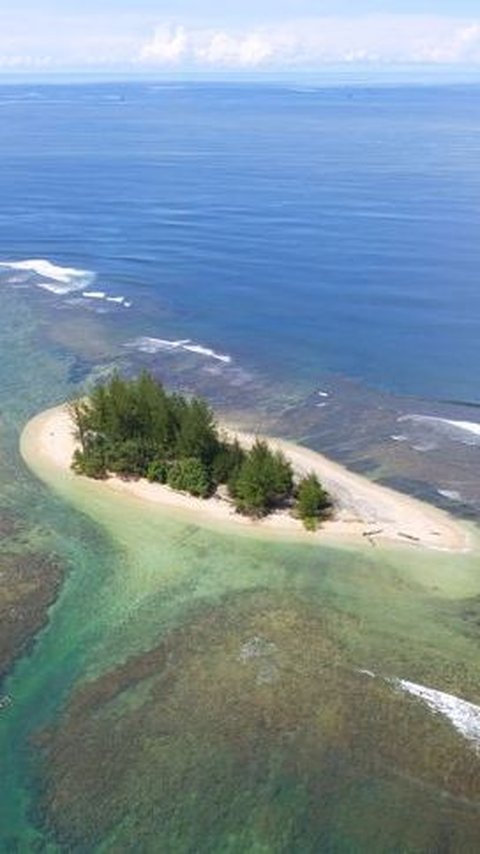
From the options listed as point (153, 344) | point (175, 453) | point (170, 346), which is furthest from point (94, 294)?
point (175, 453)

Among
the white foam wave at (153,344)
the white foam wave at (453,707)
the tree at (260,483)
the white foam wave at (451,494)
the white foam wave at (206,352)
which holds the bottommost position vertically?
the white foam wave at (453,707)

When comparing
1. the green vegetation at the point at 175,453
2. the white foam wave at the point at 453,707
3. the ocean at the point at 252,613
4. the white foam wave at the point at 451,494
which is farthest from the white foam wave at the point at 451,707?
the white foam wave at the point at 451,494

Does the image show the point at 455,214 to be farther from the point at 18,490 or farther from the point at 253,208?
the point at 18,490

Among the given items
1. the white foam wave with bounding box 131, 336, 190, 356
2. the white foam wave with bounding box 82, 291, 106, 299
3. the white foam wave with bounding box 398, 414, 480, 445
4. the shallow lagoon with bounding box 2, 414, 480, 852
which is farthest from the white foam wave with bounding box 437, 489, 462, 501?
the white foam wave with bounding box 82, 291, 106, 299

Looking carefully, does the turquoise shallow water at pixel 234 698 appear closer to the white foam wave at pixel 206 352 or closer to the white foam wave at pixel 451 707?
the white foam wave at pixel 451 707

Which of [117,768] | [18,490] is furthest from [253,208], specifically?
[117,768]

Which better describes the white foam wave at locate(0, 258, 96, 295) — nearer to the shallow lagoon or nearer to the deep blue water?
the deep blue water
